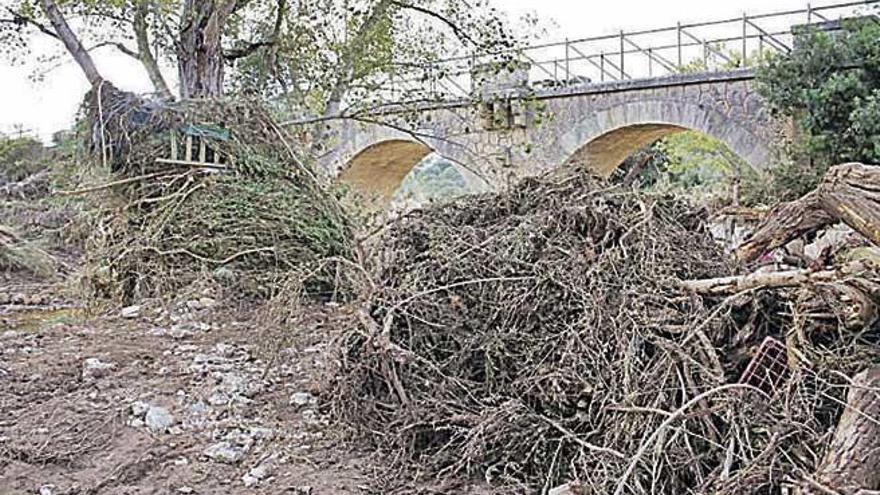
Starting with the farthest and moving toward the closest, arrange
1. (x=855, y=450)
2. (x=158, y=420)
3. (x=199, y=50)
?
(x=199, y=50)
(x=158, y=420)
(x=855, y=450)

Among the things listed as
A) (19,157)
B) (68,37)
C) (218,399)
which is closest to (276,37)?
(68,37)

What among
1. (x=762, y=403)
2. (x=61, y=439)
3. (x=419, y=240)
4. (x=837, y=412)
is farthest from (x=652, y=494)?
(x=61, y=439)

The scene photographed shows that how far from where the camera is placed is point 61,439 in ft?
13.4

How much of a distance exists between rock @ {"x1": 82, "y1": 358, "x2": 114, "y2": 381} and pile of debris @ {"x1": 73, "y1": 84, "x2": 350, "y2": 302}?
192 centimetres

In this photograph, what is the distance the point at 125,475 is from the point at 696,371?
93.7 inches

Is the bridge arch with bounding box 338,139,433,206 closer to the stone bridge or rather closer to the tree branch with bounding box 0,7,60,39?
the stone bridge

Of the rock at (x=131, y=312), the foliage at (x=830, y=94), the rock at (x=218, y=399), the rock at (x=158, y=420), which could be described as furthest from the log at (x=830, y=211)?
the foliage at (x=830, y=94)

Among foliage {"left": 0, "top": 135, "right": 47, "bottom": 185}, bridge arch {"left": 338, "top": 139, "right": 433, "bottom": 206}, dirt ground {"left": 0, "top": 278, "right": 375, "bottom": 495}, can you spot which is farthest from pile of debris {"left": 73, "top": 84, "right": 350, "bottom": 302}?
foliage {"left": 0, "top": 135, "right": 47, "bottom": 185}

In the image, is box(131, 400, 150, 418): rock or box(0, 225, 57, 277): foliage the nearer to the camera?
box(131, 400, 150, 418): rock

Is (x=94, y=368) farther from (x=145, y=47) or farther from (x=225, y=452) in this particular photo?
(x=145, y=47)

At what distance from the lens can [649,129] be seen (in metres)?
14.3

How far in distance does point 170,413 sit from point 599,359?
2.23 metres

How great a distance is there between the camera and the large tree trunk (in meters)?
9.41

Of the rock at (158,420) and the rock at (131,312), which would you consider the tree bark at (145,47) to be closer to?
the rock at (131,312)
